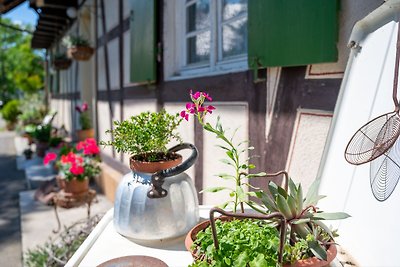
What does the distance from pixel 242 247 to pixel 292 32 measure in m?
1.12

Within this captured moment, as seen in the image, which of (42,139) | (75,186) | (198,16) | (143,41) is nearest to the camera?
(198,16)

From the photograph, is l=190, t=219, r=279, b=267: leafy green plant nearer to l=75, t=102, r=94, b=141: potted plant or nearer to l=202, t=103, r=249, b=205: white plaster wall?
l=202, t=103, r=249, b=205: white plaster wall

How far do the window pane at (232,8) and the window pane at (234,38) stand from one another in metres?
0.06

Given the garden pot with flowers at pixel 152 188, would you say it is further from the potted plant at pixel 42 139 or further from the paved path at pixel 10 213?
the potted plant at pixel 42 139

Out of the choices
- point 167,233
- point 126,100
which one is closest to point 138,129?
point 167,233

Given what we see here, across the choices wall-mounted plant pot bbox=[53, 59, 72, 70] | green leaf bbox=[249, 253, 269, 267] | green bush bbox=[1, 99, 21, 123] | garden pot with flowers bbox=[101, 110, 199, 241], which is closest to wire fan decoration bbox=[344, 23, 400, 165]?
green leaf bbox=[249, 253, 269, 267]

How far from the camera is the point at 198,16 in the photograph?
2895 mm

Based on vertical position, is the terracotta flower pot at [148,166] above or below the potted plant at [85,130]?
above

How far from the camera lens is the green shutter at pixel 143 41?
3137mm

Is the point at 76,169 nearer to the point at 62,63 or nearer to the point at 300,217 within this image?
the point at 300,217

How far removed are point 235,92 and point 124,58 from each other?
91.0 inches

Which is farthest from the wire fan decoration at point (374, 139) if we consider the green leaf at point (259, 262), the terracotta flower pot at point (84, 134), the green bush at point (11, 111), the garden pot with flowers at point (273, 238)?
the green bush at point (11, 111)

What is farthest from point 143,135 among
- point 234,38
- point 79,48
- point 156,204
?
point 79,48

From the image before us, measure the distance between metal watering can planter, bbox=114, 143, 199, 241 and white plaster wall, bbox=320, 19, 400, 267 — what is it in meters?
0.49
